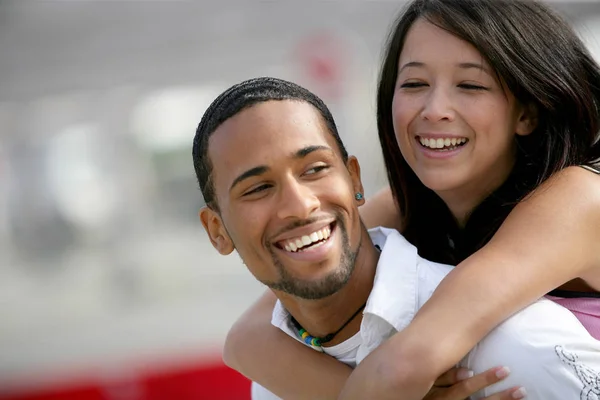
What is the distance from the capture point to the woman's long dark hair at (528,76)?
240 centimetres

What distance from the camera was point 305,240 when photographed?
2.08 metres

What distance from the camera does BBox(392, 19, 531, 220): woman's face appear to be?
2.36 m

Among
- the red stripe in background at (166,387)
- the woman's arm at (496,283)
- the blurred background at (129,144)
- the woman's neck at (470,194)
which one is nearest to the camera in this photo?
the woman's arm at (496,283)

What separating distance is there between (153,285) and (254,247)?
6907mm

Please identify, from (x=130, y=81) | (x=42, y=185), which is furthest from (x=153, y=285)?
(x=130, y=81)

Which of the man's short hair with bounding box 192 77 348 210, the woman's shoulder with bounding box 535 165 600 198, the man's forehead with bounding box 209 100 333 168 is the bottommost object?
the woman's shoulder with bounding box 535 165 600 198

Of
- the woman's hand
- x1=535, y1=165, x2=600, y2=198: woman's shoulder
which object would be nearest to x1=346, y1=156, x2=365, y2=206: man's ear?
x1=535, y1=165, x2=600, y2=198: woman's shoulder

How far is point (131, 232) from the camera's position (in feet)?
29.9

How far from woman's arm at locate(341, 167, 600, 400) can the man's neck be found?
286 millimetres

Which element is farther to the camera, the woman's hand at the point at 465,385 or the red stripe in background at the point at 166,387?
the red stripe in background at the point at 166,387

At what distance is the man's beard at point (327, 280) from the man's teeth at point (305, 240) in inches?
1.7

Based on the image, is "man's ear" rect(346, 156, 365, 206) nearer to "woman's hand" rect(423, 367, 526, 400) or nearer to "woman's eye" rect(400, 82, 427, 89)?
"woman's eye" rect(400, 82, 427, 89)

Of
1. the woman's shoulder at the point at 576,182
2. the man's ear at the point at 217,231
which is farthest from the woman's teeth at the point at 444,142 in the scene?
the man's ear at the point at 217,231

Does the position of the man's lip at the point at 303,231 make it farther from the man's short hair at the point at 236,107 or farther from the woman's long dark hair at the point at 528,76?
the woman's long dark hair at the point at 528,76
